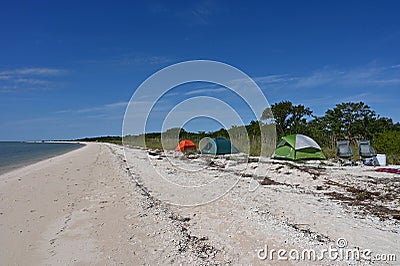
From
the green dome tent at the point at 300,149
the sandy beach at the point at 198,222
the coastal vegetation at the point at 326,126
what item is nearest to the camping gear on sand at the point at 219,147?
the coastal vegetation at the point at 326,126

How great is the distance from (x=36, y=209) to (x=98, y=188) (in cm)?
222

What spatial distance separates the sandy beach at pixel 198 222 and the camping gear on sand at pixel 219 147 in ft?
34.9

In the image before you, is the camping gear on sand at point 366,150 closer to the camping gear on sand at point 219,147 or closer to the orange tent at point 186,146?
the camping gear on sand at point 219,147

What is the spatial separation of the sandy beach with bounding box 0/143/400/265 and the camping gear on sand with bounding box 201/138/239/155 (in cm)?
1063

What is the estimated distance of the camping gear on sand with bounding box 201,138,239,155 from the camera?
19016 millimetres

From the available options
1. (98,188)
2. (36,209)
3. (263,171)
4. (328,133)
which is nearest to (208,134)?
(328,133)

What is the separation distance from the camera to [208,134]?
27.7 metres

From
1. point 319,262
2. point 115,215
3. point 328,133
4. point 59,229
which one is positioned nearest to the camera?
point 319,262

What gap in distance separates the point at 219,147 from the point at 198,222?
1448 centimetres

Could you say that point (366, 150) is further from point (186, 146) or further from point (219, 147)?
point (186, 146)

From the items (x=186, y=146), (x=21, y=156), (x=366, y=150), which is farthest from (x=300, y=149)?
(x=21, y=156)

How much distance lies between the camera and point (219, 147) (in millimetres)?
19047

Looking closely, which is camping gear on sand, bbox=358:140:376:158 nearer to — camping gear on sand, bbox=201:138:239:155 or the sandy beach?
the sandy beach

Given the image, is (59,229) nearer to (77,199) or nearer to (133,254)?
(133,254)
